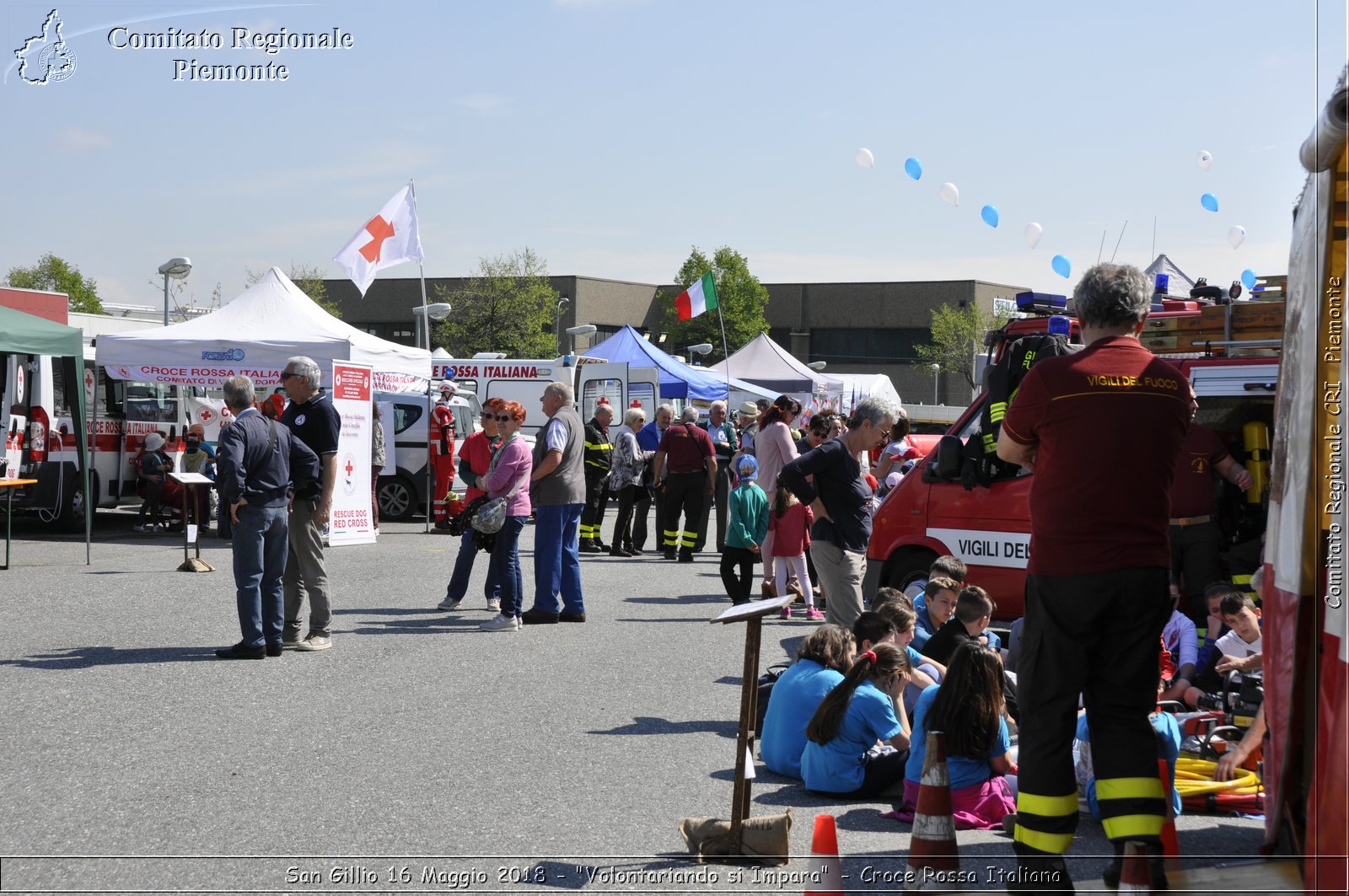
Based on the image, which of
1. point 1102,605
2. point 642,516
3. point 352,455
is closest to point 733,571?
point 642,516

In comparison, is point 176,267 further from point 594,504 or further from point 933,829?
point 933,829

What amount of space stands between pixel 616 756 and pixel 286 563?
3846mm

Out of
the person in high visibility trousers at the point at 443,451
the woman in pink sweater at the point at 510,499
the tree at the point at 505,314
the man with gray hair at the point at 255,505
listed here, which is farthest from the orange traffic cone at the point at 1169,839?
the tree at the point at 505,314

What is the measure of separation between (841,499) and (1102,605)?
380cm

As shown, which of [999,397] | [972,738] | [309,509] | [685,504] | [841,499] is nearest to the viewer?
[972,738]

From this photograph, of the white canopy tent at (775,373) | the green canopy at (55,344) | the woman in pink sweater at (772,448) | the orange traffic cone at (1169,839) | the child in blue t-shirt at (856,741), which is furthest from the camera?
the white canopy tent at (775,373)

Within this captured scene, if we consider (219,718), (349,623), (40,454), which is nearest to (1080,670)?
(219,718)

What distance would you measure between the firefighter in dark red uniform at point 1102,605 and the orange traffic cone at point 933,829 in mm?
233

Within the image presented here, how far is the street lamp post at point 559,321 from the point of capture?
63675 millimetres

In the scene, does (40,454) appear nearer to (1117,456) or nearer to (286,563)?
(286,563)

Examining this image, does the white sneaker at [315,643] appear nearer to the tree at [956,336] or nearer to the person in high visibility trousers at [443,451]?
the person in high visibility trousers at [443,451]

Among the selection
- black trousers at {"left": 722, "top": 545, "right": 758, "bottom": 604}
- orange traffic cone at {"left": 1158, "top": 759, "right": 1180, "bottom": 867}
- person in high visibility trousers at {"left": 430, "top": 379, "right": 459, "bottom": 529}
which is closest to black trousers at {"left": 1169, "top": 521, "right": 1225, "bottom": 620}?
orange traffic cone at {"left": 1158, "top": 759, "right": 1180, "bottom": 867}

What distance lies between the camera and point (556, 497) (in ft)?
35.0

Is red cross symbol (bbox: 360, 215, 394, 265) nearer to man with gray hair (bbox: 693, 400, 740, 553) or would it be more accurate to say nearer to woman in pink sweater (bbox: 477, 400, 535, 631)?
man with gray hair (bbox: 693, 400, 740, 553)
